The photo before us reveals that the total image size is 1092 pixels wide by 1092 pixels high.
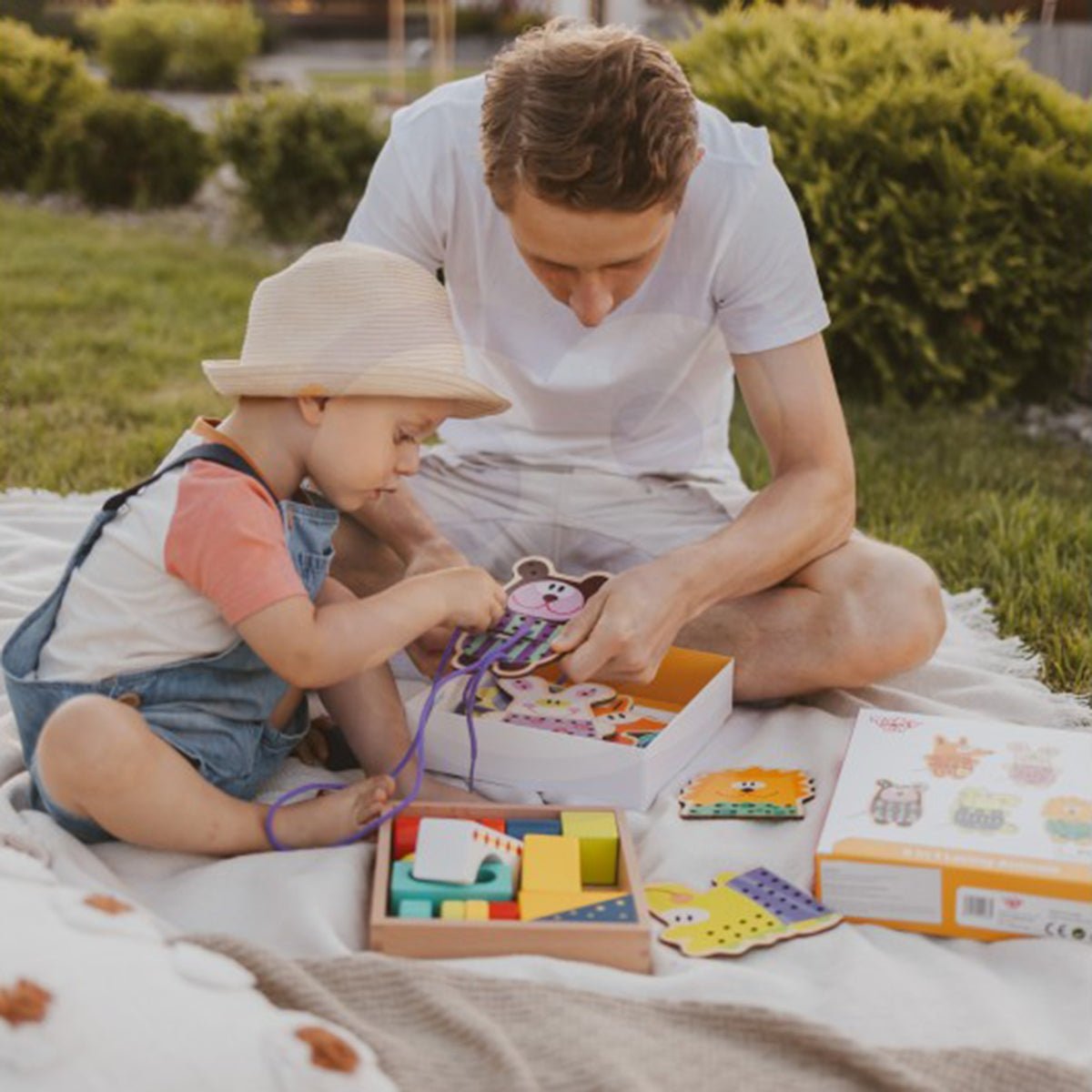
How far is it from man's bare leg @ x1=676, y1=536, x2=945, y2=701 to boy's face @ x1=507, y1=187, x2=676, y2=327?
0.57 metres

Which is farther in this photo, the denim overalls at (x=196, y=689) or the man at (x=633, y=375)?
the man at (x=633, y=375)

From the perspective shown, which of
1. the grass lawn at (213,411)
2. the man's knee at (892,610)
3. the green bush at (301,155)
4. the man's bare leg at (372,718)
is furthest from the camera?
the green bush at (301,155)

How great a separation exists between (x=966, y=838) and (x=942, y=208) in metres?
2.86

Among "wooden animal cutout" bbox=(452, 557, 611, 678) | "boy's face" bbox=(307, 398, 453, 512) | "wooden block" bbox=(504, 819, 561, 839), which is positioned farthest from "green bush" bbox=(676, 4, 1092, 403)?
"wooden block" bbox=(504, 819, 561, 839)

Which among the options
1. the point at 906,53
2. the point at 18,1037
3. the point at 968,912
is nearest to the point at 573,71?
the point at 968,912

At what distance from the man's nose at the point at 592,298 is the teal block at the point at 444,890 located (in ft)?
2.70

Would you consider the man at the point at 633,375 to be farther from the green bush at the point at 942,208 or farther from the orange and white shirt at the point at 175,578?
the green bush at the point at 942,208

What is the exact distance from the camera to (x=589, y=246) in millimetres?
2213

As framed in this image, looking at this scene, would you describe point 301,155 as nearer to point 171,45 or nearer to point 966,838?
point 966,838

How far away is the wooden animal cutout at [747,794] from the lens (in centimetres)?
226

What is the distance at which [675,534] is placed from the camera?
281cm

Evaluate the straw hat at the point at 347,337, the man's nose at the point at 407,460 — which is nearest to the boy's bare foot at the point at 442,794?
the man's nose at the point at 407,460

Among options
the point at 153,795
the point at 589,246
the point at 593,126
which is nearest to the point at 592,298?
the point at 589,246

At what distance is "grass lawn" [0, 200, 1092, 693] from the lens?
10.7ft
